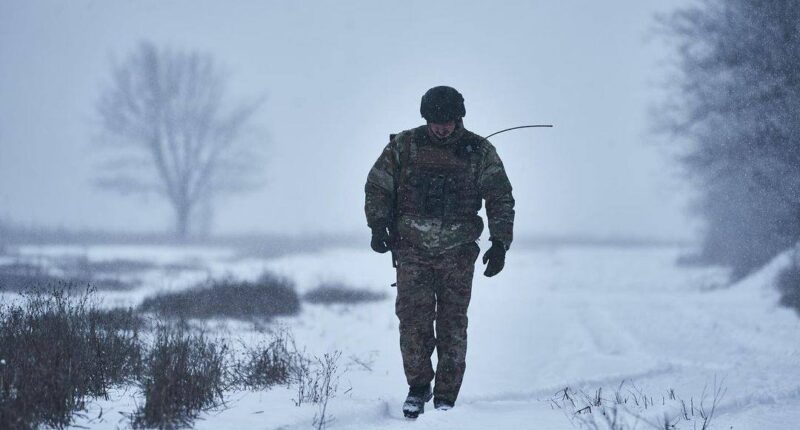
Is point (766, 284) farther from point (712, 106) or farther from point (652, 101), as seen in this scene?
point (652, 101)

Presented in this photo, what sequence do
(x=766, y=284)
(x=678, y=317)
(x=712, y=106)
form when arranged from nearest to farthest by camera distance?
1. (x=678, y=317)
2. (x=766, y=284)
3. (x=712, y=106)

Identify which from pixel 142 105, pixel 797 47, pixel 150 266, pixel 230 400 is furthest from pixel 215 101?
pixel 230 400

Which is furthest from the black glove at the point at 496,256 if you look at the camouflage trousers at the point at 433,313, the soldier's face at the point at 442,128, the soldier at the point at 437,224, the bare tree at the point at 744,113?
the bare tree at the point at 744,113

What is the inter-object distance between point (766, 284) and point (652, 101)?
21.9ft

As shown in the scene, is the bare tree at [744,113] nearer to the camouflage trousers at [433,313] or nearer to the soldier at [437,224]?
the soldier at [437,224]

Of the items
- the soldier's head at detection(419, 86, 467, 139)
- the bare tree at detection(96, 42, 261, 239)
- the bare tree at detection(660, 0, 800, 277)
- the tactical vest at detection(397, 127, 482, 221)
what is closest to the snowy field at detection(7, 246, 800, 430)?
the tactical vest at detection(397, 127, 482, 221)

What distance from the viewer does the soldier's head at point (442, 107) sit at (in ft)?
14.5

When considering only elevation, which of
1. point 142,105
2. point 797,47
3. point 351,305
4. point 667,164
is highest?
point 142,105

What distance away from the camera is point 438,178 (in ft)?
14.8

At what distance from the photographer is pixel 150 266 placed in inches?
629

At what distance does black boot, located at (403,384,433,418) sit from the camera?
420cm

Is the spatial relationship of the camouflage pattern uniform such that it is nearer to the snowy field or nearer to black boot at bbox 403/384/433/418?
black boot at bbox 403/384/433/418

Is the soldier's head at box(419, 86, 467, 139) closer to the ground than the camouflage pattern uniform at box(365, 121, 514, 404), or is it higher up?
higher up

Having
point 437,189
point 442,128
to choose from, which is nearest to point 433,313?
point 437,189
